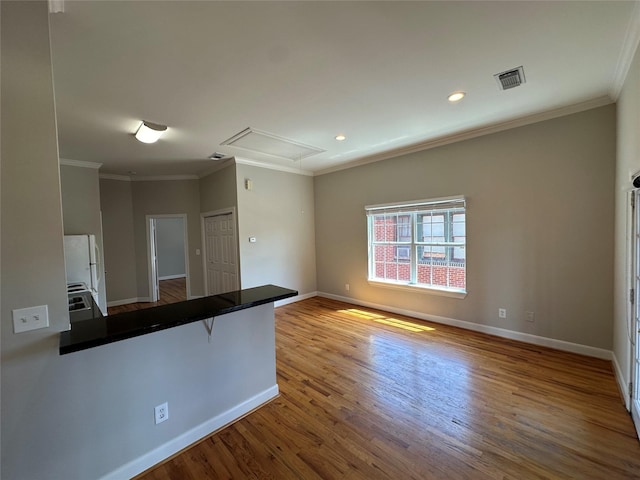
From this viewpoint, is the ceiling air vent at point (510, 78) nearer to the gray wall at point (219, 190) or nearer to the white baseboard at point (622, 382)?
the white baseboard at point (622, 382)

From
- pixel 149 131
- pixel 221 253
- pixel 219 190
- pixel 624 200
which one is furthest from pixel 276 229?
pixel 624 200

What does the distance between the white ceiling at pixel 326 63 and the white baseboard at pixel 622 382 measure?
256 centimetres

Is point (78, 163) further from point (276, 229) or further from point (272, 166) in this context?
point (276, 229)

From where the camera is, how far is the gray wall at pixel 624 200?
76.1 inches

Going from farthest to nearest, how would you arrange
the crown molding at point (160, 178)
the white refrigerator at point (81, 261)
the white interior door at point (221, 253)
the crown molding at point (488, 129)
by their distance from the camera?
the crown molding at point (160, 178) < the white interior door at point (221, 253) < the white refrigerator at point (81, 261) < the crown molding at point (488, 129)

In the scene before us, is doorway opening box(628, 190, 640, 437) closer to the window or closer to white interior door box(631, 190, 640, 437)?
white interior door box(631, 190, 640, 437)

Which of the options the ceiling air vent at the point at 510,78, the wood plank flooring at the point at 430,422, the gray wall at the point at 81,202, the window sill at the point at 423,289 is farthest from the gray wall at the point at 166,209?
the ceiling air vent at the point at 510,78

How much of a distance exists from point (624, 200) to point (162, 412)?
3.95 m

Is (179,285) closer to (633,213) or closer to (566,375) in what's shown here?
(566,375)

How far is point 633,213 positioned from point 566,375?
62.6 inches

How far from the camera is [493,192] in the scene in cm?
345

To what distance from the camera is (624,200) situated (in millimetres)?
2279

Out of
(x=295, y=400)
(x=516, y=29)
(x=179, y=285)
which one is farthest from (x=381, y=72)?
(x=179, y=285)

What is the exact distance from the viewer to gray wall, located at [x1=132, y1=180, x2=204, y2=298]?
574 cm
